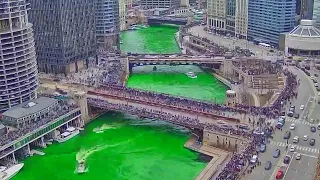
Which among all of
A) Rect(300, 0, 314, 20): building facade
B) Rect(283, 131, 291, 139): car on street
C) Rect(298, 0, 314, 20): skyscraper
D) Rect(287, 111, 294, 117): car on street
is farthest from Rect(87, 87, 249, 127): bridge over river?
Rect(298, 0, 314, 20): skyscraper

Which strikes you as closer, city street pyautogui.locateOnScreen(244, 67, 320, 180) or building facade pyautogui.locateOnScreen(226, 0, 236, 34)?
city street pyautogui.locateOnScreen(244, 67, 320, 180)

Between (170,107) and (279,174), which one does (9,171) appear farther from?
(279,174)

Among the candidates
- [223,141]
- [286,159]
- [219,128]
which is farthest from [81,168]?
[286,159]

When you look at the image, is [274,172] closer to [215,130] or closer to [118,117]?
[215,130]

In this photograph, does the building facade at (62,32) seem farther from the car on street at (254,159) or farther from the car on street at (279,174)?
the car on street at (279,174)

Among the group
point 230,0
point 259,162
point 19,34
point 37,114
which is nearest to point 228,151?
point 259,162

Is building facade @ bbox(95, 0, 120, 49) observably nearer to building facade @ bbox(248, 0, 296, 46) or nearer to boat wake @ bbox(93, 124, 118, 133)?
building facade @ bbox(248, 0, 296, 46)
